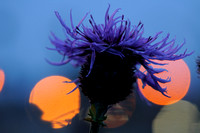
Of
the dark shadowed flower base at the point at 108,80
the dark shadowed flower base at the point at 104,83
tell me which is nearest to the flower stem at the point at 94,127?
the dark shadowed flower base at the point at 104,83

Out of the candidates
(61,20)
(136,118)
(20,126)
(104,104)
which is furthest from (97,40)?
(20,126)

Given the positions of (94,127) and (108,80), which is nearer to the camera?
(94,127)

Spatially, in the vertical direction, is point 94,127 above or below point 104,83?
below

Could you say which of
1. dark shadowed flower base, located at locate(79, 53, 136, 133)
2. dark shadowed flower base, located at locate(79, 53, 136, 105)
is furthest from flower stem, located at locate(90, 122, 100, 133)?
dark shadowed flower base, located at locate(79, 53, 136, 105)

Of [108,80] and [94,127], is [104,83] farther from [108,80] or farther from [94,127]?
[94,127]

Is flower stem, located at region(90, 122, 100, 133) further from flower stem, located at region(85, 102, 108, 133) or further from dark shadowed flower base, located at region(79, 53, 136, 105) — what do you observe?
dark shadowed flower base, located at region(79, 53, 136, 105)

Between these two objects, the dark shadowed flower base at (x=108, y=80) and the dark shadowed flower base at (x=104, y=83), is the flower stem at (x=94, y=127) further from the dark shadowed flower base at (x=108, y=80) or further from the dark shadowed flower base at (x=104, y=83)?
the dark shadowed flower base at (x=108, y=80)

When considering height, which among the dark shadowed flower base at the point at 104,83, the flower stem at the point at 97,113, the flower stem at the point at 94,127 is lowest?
the flower stem at the point at 94,127

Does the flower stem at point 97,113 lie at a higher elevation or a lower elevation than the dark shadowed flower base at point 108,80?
lower

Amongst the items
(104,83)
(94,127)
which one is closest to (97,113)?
(94,127)
